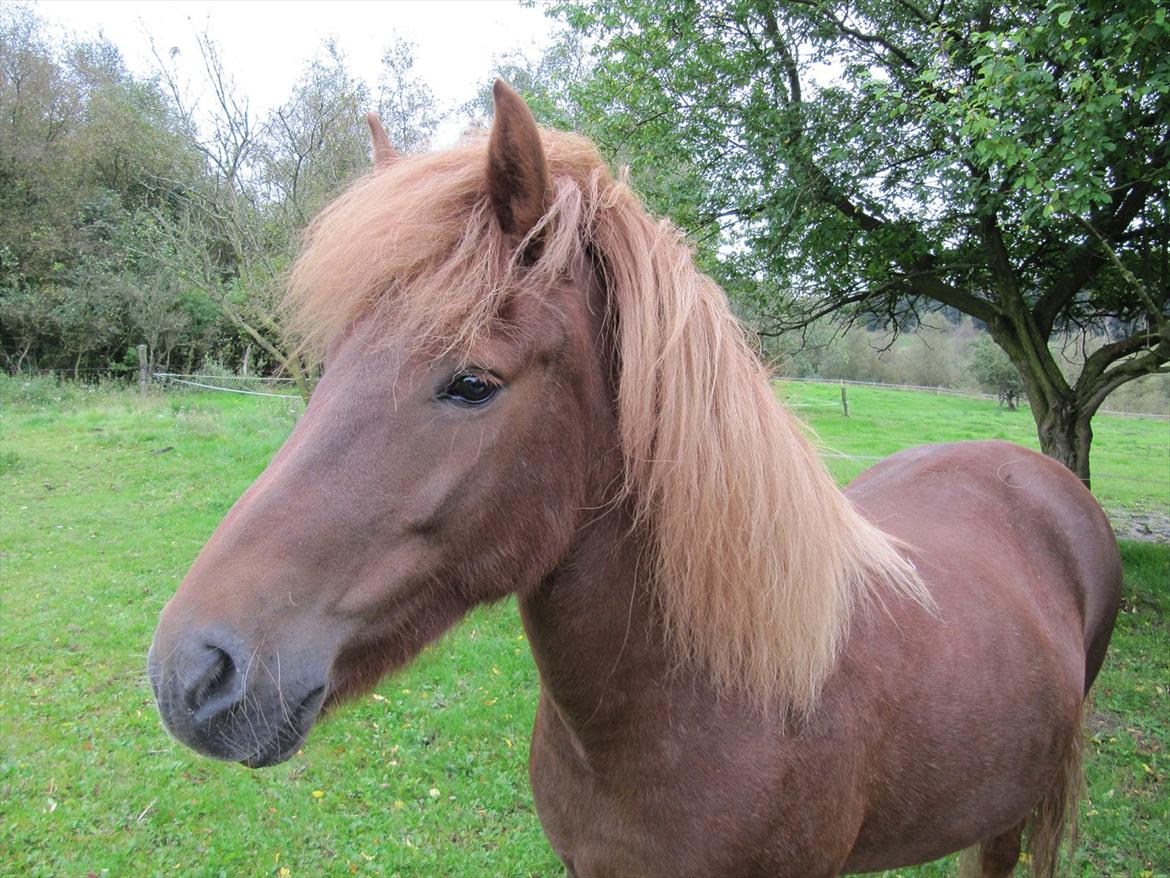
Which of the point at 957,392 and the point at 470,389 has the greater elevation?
the point at 957,392

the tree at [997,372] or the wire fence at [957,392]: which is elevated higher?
the tree at [997,372]

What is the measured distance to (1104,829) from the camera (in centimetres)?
370

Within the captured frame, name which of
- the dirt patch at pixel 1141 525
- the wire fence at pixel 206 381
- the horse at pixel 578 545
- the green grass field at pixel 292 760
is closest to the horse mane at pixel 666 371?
the horse at pixel 578 545

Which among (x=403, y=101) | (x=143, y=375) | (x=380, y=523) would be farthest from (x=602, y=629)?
(x=143, y=375)

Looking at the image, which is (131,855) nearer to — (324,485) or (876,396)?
(324,485)

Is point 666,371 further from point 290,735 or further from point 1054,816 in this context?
point 1054,816

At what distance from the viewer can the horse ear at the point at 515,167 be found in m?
1.25

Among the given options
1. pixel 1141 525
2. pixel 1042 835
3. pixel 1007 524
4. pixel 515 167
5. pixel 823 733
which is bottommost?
pixel 1042 835

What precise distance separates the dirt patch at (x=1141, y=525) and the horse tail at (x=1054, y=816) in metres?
8.43

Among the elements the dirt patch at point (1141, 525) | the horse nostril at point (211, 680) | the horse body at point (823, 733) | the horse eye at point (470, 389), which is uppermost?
the horse eye at point (470, 389)

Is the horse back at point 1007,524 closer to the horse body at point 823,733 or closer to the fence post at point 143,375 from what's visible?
the horse body at point 823,733

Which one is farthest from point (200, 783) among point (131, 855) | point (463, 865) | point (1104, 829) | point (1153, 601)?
point (1153, 601)

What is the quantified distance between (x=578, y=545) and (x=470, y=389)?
41 centimetres

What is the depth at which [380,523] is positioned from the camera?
1181 mm
